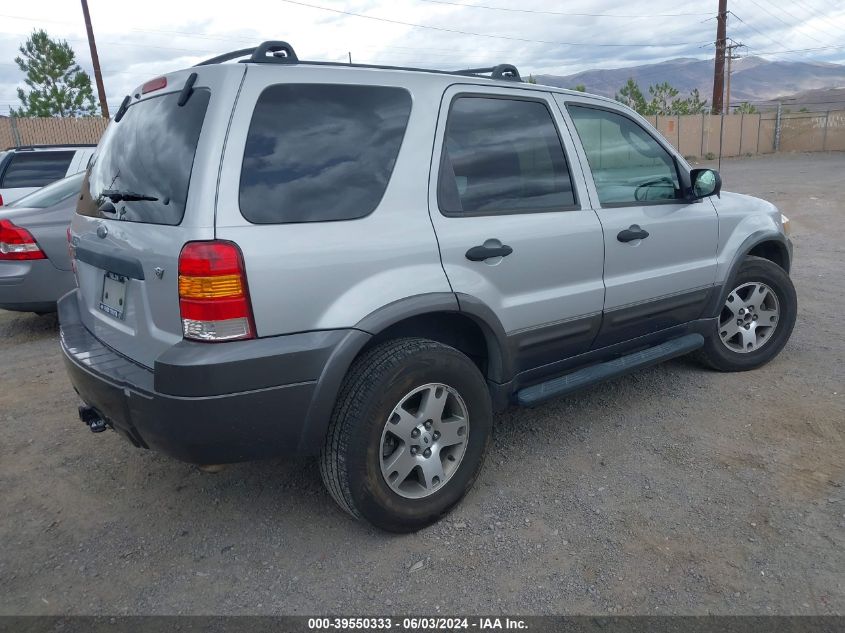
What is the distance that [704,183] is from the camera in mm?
3895

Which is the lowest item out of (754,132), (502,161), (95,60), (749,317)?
(754,132)

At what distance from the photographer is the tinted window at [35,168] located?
8.49 meters

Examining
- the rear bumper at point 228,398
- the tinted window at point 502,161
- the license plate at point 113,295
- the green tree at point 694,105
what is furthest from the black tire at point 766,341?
the green tree at point 694,105

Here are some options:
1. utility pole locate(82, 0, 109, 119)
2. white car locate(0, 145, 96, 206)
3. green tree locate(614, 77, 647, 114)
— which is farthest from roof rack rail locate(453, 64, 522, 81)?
green tree locate(614, 77, 647, 114)

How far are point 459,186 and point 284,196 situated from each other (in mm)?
841

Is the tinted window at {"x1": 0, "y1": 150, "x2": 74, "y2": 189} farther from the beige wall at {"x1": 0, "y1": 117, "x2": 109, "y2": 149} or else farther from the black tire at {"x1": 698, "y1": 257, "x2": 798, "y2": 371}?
the beige wall at {"x1": 0, "y1": 117, "x2": 109, "y2": 149}

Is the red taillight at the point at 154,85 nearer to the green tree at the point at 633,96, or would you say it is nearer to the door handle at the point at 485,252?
the door handle at the point at 485,252

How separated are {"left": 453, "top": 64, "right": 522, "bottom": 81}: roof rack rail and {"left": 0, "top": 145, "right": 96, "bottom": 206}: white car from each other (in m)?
6.76

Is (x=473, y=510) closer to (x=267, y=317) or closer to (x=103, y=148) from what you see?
(x=267, y=317)

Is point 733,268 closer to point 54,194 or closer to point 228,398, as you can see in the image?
point 228,398

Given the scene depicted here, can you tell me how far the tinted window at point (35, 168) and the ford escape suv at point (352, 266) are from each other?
6.21 metres

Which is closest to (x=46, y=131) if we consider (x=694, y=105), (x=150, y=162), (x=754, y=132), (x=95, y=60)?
(x=95, y=60)

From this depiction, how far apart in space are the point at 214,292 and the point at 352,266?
0.52 meters

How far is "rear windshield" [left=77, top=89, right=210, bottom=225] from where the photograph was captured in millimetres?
2420
